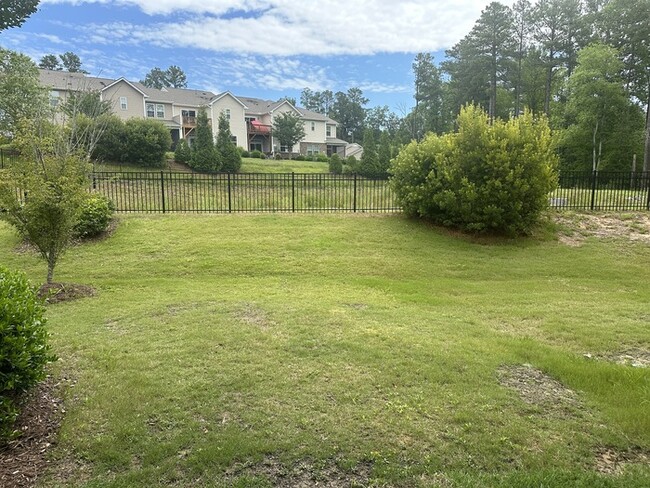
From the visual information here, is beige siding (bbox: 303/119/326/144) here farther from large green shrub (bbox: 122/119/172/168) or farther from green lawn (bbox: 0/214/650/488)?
green lawn (bbox: 0/214/650/488)

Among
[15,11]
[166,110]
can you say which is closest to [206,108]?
[166,110]

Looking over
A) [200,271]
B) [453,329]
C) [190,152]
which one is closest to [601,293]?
[453,329]

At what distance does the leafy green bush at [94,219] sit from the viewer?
10609 mm

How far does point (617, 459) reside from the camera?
301 centimetres

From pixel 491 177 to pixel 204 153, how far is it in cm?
2188

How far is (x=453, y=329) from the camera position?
221 inches

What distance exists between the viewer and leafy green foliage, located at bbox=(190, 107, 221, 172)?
2902 centimetres

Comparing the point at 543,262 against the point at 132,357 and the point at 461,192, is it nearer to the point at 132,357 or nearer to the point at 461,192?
the point at 461,192

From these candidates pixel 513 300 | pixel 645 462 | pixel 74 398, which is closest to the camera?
pixel 645 462

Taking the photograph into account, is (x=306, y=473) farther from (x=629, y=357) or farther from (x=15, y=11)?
(x=629, y=357)

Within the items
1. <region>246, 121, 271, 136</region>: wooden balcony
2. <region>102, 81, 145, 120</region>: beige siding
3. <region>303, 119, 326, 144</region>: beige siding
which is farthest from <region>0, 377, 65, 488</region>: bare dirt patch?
<region>303, 119, 326, 144</region>: beige siding

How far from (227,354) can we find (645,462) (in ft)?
11.6

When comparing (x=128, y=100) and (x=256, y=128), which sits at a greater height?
(x=128, y=100)

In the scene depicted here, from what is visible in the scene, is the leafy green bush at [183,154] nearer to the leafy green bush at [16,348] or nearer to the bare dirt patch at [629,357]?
the leafy green bush at [16,348]
